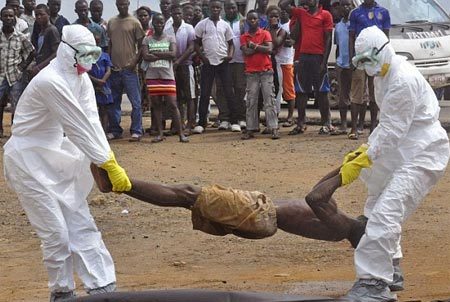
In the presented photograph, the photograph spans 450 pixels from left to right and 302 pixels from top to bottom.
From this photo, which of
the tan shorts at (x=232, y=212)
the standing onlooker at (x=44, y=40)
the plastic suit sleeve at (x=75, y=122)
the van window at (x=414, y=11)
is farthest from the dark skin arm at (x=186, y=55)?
the tan shorts at (x=232, y=212)

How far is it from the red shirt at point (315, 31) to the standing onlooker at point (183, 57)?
1.56 metres

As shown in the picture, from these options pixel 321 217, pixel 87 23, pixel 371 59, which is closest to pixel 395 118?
pixel 371 59

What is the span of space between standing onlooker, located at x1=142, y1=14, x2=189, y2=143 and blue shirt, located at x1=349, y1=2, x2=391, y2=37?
2.44 metres

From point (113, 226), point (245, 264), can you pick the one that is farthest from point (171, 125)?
point (245, 264)

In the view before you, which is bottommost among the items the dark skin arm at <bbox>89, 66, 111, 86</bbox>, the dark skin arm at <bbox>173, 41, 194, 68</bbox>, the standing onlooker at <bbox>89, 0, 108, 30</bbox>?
the dark skin arm at <bbox>89, 66, 111, 86</bbox>

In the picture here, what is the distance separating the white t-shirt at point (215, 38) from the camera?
1631cm

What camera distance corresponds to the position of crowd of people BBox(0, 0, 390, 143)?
1585 centimetres

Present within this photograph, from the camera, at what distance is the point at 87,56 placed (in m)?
8.30

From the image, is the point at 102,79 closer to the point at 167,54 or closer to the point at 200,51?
the point at 167,54

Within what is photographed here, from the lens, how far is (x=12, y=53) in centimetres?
1633

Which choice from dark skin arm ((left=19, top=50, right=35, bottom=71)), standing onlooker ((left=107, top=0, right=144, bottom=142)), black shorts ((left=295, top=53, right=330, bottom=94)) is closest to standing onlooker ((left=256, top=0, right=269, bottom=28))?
black shorts ((left=295, top=53, right=330, bottom=94))

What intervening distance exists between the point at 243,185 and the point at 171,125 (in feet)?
13.4

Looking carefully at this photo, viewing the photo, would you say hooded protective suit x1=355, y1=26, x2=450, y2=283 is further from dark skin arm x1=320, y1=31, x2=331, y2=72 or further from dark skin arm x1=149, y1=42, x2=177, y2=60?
dark skin arm x1=320, y1=31, x2=331, y2=72

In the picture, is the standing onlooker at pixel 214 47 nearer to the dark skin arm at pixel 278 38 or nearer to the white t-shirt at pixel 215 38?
the white t-shirt at pixel 215 38
